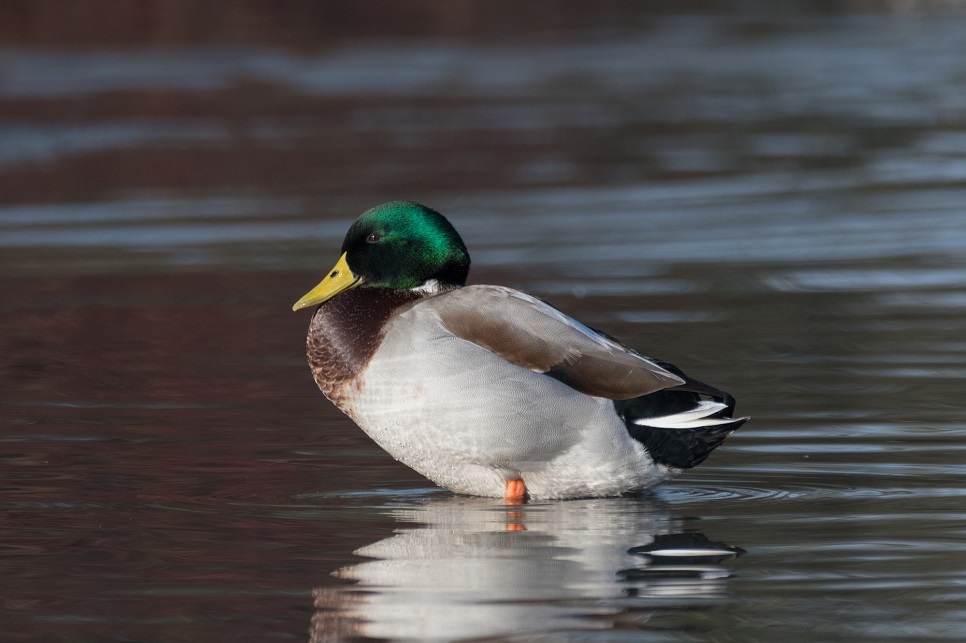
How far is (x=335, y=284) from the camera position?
6.84m

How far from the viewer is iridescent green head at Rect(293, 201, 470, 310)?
267 inches

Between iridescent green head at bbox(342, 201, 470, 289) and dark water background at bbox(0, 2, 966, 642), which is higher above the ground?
iridescent green head at bbox(342, 201, 470, 289)

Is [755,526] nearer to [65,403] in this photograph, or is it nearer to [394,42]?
[65,403]

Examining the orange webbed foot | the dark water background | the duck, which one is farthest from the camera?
the orange webbed foot

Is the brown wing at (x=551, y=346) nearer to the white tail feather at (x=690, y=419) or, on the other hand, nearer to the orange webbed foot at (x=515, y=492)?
the white tail feather at (x=690, y=419)

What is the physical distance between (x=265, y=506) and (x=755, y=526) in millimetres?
1648

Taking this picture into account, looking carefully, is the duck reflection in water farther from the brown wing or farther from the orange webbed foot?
the brown wing

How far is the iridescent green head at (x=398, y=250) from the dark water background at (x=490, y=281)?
2.47 ft

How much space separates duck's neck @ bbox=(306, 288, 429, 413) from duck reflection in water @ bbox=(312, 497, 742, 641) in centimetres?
49

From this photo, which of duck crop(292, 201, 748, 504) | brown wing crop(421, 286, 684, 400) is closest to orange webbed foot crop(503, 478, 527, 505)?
duck crop(292, 201, 748, 504)

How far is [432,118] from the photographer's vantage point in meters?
22.0

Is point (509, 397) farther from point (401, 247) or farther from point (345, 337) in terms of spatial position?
point (401, 247)

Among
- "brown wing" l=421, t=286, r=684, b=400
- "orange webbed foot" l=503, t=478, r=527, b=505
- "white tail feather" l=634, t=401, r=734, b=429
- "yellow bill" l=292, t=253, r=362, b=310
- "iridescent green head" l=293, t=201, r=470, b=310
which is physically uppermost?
"iridescent green head" l=293, t=201, r=470, b=310

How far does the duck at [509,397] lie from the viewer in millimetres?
6344
